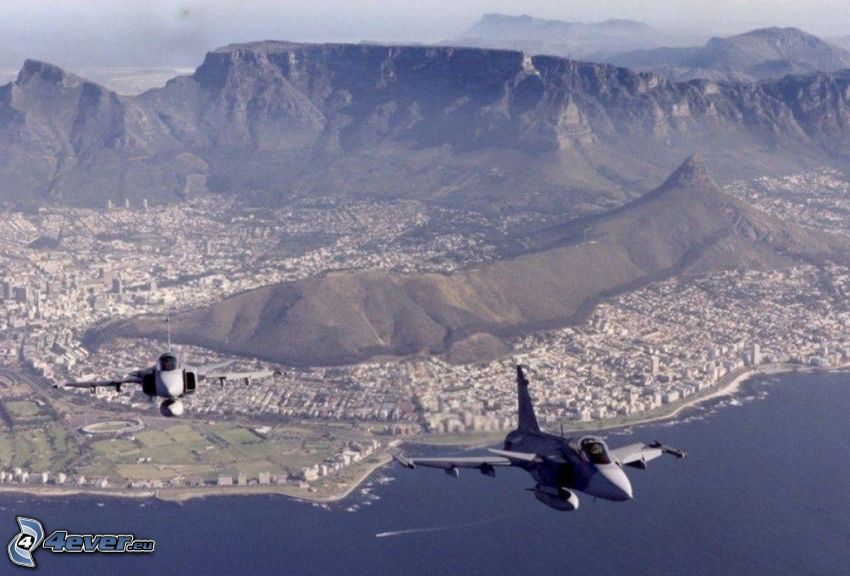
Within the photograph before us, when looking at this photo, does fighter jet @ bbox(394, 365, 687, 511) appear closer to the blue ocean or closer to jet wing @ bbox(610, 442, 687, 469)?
jet wing @ bbox(610, 442, 687, 469)

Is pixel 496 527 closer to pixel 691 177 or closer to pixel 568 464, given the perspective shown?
pixel 568 464

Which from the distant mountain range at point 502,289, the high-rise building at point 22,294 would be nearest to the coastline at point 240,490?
the distant mountain range at point 502,289

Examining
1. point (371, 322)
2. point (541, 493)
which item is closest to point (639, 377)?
point (371, 322)

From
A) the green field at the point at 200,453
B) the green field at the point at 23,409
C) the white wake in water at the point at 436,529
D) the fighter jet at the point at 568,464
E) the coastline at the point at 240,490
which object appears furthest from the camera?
the green field at the point at 23,409

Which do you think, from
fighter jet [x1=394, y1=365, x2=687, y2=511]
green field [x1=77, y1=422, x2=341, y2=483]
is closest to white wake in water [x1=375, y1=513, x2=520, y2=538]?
green field [x1=77, y1=422, x2=341, y2=483]

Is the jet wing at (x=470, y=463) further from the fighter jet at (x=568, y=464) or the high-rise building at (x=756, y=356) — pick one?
the high-rise building at (x=756, y=356)

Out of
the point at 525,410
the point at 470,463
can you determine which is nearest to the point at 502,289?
the point at 525,410

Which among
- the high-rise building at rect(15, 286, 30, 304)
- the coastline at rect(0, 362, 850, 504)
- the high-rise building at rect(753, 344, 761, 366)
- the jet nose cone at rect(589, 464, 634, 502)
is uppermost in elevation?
the jet nose cone at rect(589, 464, 634, 502)
